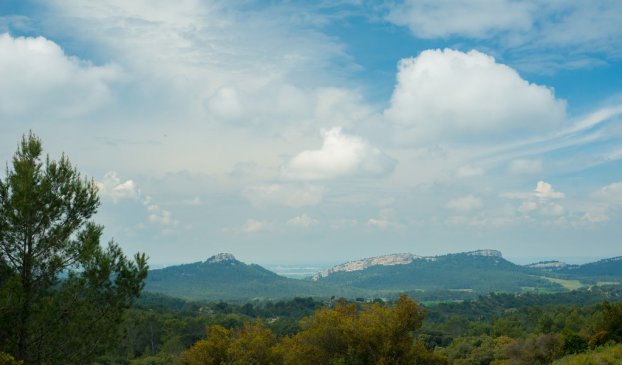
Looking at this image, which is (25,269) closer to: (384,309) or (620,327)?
(384,309)

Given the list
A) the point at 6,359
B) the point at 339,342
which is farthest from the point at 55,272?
the point at 339,342

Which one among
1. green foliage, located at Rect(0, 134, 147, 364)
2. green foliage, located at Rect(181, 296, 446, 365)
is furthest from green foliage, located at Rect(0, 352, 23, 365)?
green foliage, located at Rect(181, 296, 446, 365)

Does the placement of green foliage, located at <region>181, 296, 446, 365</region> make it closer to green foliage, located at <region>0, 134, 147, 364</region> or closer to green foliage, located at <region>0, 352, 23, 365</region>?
green foliage, located at <region>0, 134, 147, 364</region>

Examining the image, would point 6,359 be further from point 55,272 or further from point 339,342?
point 339,342

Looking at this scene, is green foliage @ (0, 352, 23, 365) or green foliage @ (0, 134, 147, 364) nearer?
green foliage @ (0, 352, 23, 365)

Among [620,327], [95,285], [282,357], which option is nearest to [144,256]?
[95,285]

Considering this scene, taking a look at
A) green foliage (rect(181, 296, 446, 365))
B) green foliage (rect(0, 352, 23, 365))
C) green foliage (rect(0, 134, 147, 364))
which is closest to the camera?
green foliage (rect(0, 352, 23, 365))

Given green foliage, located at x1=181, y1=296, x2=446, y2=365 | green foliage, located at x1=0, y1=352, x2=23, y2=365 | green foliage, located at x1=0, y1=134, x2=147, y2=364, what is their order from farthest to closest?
green foliage, located at x1=181, y1=296, x2=446, y2=365
green foliage, located at x1=0, y1=134, x2=147, y2=364
green foliage, located at x1=0, y1=352, x2=23, y2=365

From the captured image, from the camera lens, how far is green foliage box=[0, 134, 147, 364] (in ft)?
52.5

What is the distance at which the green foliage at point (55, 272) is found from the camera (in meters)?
16.0

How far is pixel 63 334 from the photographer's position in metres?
16.9

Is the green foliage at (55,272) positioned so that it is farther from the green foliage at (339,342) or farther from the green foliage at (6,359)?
the green foliage at (339,342)

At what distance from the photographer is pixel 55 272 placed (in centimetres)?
1708

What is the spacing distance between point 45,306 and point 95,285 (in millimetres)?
1835
